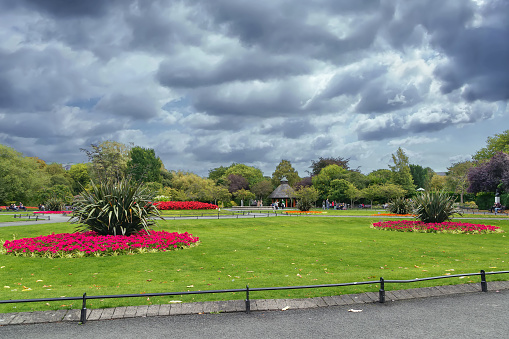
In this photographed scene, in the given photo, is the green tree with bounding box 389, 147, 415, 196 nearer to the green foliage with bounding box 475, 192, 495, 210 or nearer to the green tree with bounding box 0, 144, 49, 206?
the green foliage with bounding box 475, 192, 495, 210

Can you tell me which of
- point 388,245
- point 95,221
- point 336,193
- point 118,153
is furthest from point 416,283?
point 118,153

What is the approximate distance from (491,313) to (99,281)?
8.62 metres

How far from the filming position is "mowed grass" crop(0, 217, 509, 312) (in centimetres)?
770

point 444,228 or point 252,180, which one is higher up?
point 252,180

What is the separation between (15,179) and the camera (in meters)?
62.2

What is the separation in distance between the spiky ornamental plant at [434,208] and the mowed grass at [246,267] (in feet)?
17.8

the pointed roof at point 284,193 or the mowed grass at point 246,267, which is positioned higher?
the pointed roof at point 284,193

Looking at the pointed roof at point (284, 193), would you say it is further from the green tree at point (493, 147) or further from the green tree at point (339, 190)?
the green tree at point (493, 147)

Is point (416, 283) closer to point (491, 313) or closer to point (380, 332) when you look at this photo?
point (491, 313)

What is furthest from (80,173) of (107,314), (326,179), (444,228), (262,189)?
(107,314)

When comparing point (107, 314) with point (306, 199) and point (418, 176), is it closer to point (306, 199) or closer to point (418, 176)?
point (306, 199)

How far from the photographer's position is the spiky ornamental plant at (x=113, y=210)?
15.0 meters

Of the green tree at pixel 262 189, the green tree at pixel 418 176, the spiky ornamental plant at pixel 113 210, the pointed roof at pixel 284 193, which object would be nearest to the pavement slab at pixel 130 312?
the spiky ornamental plant at pixel 113 210

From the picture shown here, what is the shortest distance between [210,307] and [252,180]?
291ft
